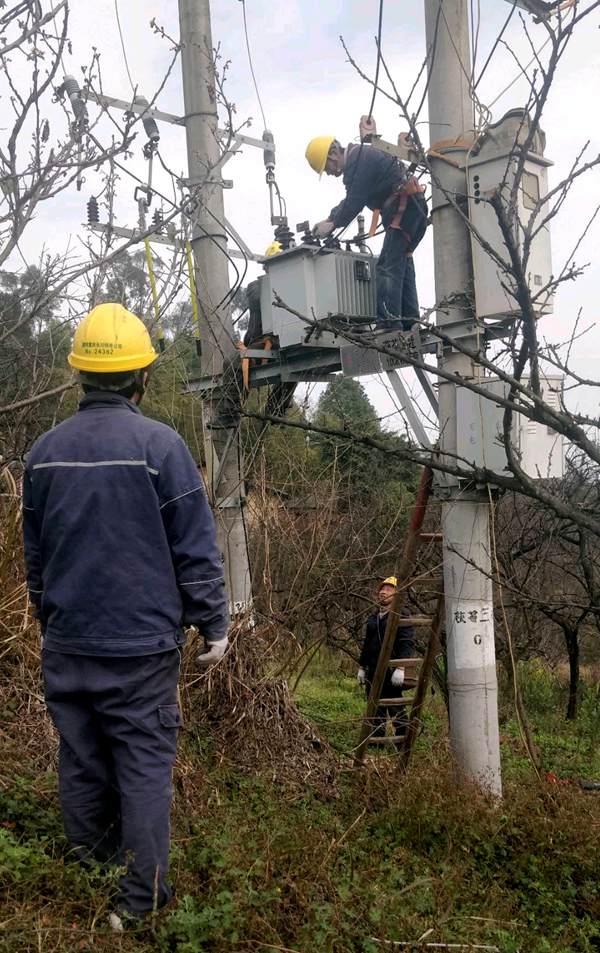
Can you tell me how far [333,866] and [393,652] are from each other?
4059mm

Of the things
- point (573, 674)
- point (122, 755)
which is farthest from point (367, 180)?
point (573, 674)

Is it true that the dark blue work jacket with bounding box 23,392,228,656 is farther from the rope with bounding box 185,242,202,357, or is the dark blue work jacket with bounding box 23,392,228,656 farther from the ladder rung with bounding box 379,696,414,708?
the ladder rung with bounding box 379,696,414,708

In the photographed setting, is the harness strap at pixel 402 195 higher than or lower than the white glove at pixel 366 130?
lower

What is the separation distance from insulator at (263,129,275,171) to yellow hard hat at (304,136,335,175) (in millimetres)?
888

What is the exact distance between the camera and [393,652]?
809 centimetres

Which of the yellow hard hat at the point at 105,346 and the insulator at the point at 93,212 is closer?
the yellow hard hat at the point at 105,346

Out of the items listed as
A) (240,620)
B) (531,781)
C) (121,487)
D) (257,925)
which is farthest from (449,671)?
(121,487)

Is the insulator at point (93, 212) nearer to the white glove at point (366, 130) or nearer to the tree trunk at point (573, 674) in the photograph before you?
the white glove at point (366, 130)

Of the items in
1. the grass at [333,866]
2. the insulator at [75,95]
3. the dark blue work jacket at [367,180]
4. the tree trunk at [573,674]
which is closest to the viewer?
the grass at [333,866]

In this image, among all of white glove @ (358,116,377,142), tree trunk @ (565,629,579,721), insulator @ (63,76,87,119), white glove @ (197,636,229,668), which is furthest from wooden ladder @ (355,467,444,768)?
tree trunk @ (565,629,579,721)

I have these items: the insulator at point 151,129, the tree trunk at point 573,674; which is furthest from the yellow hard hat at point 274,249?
the tree trunk at point 573,674

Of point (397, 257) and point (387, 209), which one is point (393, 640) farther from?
point (387, 209)

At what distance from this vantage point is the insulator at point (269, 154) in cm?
794

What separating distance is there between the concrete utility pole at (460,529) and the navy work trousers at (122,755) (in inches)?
128
